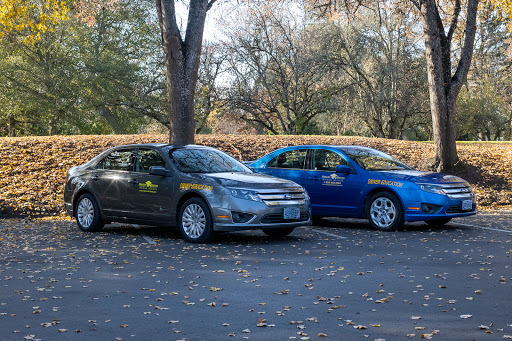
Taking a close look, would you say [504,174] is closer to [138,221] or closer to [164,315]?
[138,221]

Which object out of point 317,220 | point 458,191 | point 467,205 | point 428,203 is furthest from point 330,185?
point 467,205

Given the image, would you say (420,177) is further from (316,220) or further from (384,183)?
(316,220)

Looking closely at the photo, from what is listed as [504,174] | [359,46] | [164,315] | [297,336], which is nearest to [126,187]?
[164,315]

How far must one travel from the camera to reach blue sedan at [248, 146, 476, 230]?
1193cm

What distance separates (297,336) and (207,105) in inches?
1286

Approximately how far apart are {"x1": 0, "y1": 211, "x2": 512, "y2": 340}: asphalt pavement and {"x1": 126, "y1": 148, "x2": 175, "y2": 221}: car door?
491mm

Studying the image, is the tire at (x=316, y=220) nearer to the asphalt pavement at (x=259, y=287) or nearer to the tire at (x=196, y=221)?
the asphalt pavement at (x=259, y=287)

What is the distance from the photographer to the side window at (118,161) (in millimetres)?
12070

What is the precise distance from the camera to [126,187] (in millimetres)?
11742

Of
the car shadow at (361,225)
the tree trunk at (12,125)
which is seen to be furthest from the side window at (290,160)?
the tree trunk at (12,125)

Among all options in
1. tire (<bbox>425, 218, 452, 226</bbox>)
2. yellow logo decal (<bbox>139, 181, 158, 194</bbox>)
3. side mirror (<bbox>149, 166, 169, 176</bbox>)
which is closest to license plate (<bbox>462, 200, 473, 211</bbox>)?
tire (<bbox>425, 218, 452, 226</bbox>)

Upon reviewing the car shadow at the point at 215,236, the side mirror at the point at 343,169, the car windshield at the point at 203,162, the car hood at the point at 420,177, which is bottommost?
the car shadow at the point at 215,236

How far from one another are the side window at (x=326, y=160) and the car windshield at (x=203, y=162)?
2.00 metres

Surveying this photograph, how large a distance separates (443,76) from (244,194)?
34.8 ft
